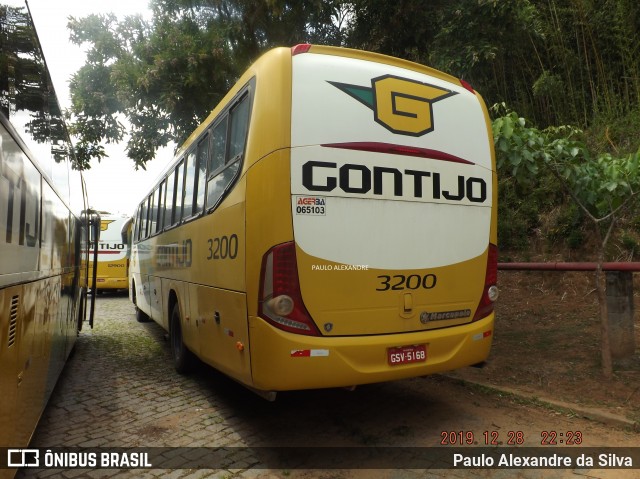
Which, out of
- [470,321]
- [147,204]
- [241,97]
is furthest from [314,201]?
[147,204]

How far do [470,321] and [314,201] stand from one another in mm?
1873

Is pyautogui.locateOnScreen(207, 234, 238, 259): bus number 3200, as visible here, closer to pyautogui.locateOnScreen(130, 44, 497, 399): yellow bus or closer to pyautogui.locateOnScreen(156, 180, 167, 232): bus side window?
pyautogui.locateOnScreen(130, 44, 497, 399): yellow bus

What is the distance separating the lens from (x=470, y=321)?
437 cm

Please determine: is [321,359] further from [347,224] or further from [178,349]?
[178,349]

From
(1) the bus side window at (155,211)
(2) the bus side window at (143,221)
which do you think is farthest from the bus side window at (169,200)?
(2) the bus side window at (143,221)

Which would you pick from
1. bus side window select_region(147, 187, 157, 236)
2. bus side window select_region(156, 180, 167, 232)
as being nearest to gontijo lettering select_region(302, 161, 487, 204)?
bus side window select_region(156, 180, 167, 232)

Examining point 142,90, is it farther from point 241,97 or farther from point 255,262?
point 255,262

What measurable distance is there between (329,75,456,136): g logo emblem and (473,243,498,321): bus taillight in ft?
4.42

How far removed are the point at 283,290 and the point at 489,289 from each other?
208cm

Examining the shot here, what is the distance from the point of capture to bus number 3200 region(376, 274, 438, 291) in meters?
3.89

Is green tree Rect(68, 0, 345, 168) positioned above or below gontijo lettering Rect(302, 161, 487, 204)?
above
